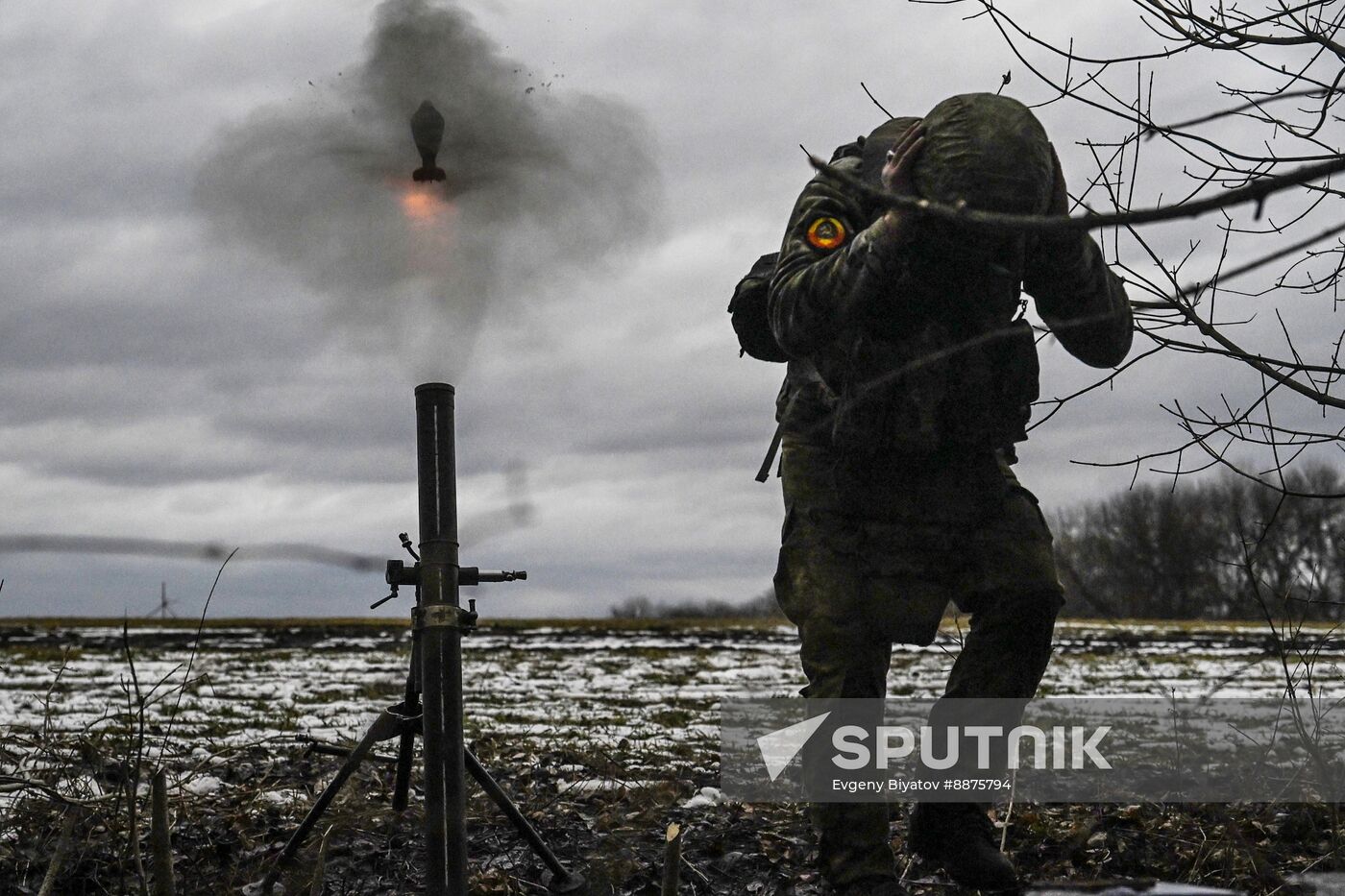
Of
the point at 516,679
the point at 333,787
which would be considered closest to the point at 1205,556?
the point at 333,787

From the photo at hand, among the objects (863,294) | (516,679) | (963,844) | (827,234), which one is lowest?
(516,679)

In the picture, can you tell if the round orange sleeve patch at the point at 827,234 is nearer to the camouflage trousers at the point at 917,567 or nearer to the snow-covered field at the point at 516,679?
the camouflage trousers at the point at 917,567

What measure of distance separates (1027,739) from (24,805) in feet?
16.2

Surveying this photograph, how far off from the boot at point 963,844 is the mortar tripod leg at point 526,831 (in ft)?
3.67

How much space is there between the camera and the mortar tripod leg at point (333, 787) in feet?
11.9

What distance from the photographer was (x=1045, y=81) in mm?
3672

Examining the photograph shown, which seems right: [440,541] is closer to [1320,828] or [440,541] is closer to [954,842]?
[954,842]

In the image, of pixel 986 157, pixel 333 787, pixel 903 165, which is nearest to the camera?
pixel 986 157

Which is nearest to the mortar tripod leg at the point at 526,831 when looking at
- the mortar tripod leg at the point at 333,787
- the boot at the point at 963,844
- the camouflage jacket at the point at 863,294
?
the mortar tripod leg at the point at 333,787

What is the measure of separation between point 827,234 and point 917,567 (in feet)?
3.52

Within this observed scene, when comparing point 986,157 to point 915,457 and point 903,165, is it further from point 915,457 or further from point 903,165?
point 915,457

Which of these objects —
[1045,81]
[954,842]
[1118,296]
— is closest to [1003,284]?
[1118,296]

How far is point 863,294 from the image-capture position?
10.9 ft

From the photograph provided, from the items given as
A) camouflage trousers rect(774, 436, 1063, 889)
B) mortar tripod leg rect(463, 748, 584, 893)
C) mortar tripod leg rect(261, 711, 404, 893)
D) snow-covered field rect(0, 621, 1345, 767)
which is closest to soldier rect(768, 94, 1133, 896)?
camouflage trousers rect(774, 436, 1063, 889)
